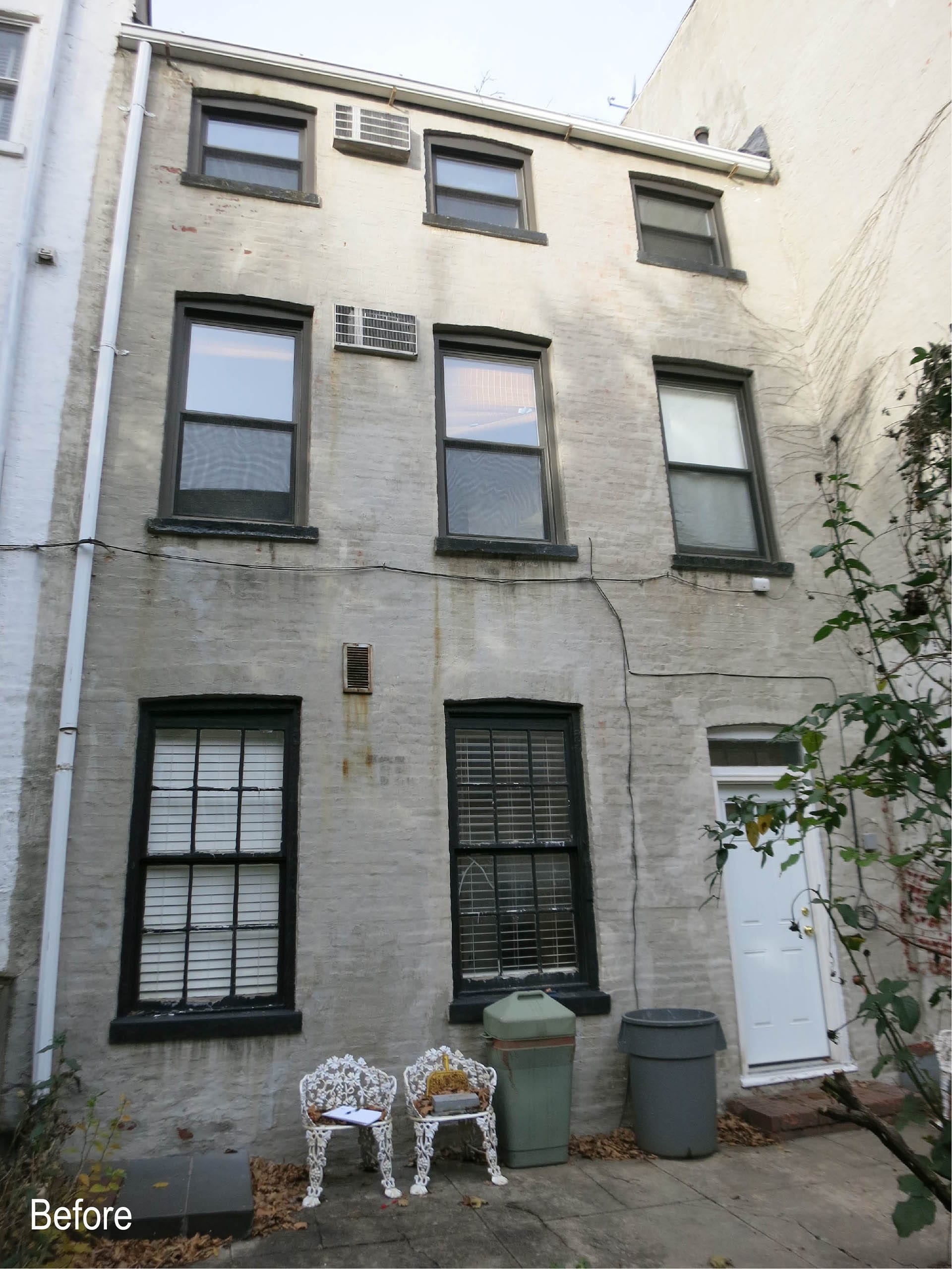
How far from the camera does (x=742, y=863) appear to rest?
23.5 ft

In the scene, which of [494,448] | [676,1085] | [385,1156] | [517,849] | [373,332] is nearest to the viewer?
[385,1156]

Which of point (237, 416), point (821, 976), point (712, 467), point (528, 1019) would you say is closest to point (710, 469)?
point (712, 467)

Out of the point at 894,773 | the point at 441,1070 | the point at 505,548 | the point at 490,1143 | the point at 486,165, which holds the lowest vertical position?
the point at 490,1143

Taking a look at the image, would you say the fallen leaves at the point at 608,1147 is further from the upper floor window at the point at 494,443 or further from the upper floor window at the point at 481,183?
the upper floor window at the point at 481,183

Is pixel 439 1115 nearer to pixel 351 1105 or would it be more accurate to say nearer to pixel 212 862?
pixel 351 1105

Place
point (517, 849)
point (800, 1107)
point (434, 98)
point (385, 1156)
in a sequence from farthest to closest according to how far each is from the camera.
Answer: point (434, 98) → point (517, 849) → point (800, 1107) → point (385, 1156)

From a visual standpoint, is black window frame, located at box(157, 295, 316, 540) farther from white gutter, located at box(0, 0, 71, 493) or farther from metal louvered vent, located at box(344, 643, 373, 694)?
white gutter, located at box(0, 0, 71, 493)

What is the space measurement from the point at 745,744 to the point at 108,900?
5.19m

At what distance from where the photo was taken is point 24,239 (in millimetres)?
6695

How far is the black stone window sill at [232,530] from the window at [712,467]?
344 cm

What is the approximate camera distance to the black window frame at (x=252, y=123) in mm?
7656

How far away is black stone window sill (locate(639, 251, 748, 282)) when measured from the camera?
8.74 meters

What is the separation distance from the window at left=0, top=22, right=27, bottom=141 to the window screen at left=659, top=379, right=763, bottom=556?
20.5 feet

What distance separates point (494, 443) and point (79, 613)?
3.76 m
